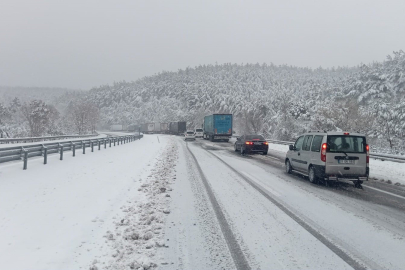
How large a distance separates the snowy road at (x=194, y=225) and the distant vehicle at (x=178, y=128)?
6590cm

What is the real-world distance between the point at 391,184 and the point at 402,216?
5.41 m

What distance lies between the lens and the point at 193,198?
905cm

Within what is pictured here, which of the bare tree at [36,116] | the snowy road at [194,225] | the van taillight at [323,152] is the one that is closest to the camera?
the snowy road at [194,225]

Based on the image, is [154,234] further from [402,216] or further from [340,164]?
[340,164]

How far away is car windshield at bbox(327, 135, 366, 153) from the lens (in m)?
10.9

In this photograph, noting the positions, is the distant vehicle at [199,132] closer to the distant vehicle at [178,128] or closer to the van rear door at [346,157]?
the distant vehicle at [178,128]

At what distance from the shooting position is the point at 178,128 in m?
78.1

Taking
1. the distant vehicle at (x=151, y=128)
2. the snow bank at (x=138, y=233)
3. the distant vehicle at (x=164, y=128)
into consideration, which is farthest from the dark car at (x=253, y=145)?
the distant vehicle at (x=151, y=128)

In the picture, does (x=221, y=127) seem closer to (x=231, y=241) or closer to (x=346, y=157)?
(x=346, y=157)

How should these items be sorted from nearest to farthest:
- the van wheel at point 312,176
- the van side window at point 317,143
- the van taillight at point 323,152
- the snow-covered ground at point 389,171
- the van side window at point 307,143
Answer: the van taillight at point 323,152, the van side window at point 317,143, the van wheel at point 312,176, the van side window at point 307,143, the snow-covered ground at point 389,171

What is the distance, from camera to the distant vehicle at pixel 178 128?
77.3 m

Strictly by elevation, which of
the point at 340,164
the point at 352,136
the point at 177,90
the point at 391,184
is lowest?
the point at 391,184

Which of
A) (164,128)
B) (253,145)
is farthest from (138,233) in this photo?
(164,128)

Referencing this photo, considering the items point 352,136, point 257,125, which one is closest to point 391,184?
point 352,136
